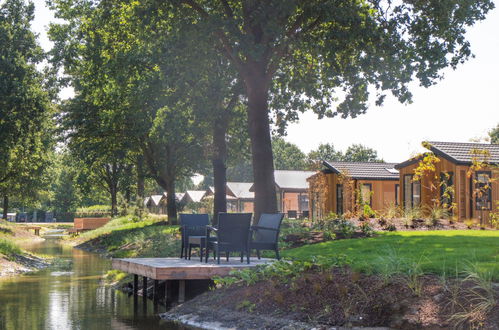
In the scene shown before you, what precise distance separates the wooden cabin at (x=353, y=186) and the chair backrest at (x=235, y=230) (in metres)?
21.5

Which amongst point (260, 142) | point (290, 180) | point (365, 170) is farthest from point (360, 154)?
point (260, 142)

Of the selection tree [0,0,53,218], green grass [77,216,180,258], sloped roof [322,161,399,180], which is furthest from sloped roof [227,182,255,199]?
tree [0,0,53,218]

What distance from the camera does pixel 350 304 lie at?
9086 millimetres

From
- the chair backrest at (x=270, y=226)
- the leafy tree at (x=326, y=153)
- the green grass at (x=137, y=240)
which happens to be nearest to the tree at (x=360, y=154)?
the leafy tree at (x=326, y=153)

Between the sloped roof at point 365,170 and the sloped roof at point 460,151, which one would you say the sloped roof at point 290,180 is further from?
the sloped roof at point 460,151

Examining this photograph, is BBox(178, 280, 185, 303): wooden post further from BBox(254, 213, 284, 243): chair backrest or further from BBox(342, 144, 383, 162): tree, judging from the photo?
BBox(342, 144, 383, 162): tree

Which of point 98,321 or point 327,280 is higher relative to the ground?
point 327,280

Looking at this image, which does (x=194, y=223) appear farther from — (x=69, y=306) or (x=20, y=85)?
(x=20, y=85)

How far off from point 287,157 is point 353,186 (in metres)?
85.6

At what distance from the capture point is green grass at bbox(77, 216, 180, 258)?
21.0m

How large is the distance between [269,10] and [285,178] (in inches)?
1547

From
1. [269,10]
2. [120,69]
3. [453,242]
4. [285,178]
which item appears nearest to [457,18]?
[269,10]

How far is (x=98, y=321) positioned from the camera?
1148 centimetres

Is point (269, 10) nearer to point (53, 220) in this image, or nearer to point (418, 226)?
point (418, 226)
